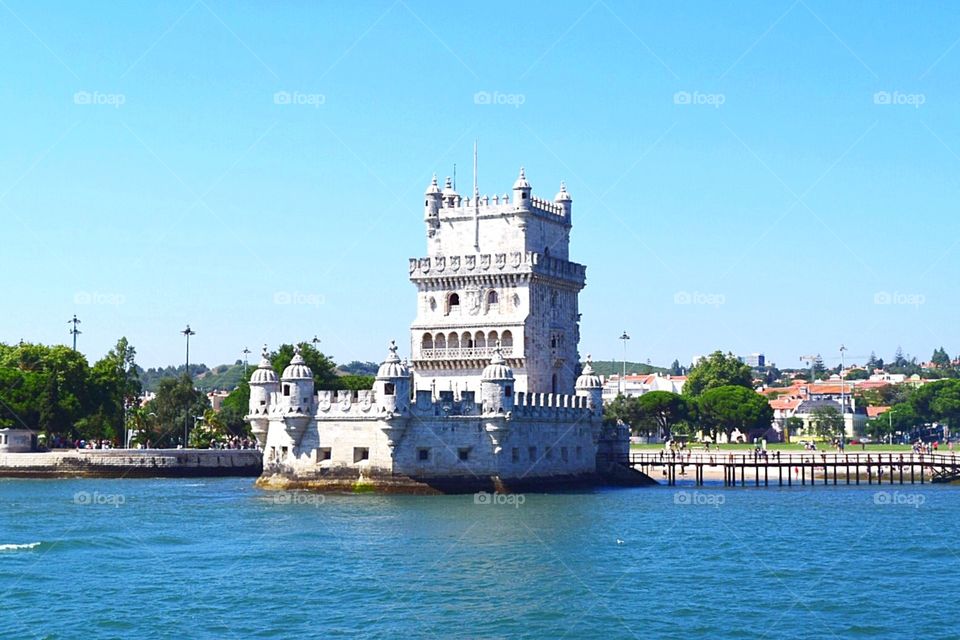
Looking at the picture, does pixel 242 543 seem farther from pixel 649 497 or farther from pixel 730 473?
pixel 730 473

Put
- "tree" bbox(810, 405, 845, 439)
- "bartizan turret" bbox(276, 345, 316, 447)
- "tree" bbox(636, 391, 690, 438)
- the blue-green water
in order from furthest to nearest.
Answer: "tree" bbox(810, 405, 845, 439) → "tree" bbox(636, 391, 690, 438) → "bartizan turret" bbox(276, 345, 316, 447) → the blue-green water

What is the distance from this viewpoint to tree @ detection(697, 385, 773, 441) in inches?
5910

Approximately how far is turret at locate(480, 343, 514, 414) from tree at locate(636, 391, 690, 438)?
8183 cm

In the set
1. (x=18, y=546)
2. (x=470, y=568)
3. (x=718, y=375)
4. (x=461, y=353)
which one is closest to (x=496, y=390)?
(x=461, y=353)

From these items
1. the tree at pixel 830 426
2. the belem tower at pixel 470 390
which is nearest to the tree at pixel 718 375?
the tree at pixel 830 426

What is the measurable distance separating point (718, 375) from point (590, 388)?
100 metres

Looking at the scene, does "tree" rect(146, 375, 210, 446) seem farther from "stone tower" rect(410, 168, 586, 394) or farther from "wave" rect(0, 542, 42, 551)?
"wave" rect(0, 542, 42, 551)

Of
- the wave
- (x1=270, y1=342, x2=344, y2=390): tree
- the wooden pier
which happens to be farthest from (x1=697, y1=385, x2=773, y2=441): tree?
the wave

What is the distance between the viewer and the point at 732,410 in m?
150

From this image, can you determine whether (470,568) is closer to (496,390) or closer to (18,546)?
(18,546)

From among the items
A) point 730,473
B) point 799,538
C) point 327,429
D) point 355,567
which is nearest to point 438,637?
point 355,567

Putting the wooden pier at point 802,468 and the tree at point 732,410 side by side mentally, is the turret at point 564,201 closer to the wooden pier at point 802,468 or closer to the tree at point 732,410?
the wooden pier at point 802,468

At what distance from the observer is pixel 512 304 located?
8050 cm

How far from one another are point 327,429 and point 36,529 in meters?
18.6
